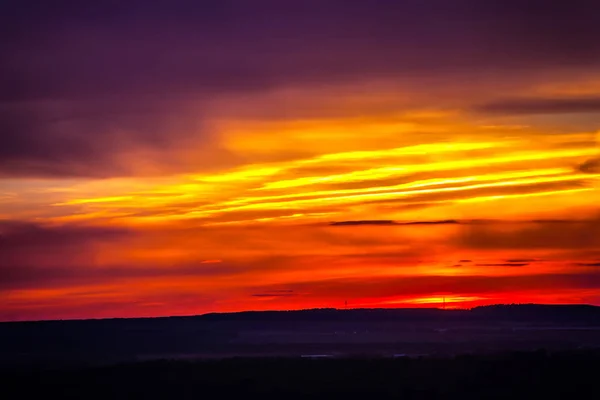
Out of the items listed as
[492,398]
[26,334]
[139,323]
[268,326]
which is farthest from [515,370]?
[139,323]

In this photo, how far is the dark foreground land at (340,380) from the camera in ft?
115

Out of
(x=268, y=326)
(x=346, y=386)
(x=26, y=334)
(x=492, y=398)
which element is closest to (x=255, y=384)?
(x=346, y=386)

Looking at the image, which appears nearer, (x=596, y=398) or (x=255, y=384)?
(x=596, y=398)

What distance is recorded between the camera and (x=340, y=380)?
3878 cm

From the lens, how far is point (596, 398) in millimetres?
32312

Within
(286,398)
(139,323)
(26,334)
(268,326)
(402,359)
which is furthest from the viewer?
(139,323)

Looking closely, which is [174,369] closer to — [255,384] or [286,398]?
[255,384]

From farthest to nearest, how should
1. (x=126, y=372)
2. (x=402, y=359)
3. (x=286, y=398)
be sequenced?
1. (x=402, y=359)
2. (x=126, y=372)
3. (x=286, y=398)

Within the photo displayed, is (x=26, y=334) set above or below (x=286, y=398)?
above

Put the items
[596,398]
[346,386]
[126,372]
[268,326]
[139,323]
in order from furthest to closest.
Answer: [139,323]
[268,326]
[126,372]
[346,386]
[596,398]

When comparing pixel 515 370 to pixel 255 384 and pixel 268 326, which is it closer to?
pixel 255 384

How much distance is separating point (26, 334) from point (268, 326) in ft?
121

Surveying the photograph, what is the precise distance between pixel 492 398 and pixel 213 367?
14706mm

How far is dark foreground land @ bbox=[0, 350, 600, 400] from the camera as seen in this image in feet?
115
